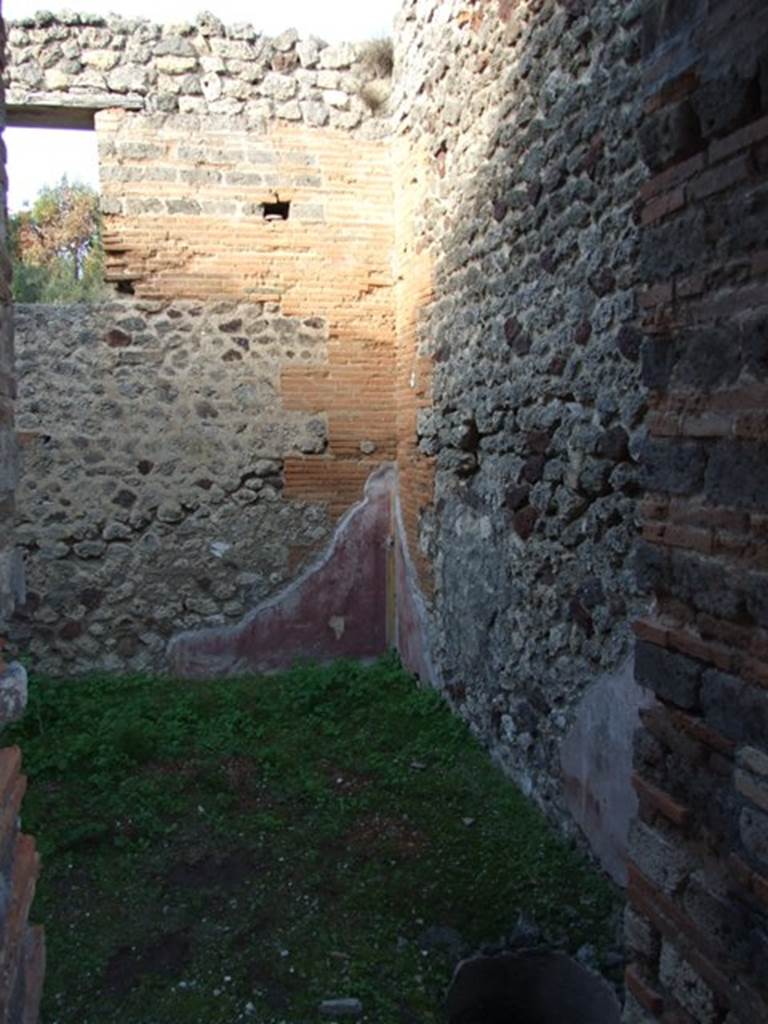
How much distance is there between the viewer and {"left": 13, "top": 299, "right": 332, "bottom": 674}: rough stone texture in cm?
598

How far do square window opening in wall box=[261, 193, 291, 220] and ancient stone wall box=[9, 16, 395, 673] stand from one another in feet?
0.06

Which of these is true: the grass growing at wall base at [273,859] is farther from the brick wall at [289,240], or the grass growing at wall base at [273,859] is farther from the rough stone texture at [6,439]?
the brick wall at [289,240]

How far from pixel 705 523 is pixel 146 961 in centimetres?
266

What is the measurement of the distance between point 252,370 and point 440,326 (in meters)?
1.58

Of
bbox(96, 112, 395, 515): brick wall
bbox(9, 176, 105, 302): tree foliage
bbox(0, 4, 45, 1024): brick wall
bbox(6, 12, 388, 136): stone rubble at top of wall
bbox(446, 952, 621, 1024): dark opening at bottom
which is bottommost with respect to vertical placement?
bbox(446, 952, 621, 1024): dark opening at bottom

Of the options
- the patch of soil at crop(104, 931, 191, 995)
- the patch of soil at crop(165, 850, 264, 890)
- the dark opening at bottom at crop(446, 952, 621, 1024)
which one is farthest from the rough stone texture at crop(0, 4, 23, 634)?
the dark opening at bottom at crop(446, 952, 621, 1024)

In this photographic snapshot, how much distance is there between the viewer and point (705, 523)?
183 centimetres

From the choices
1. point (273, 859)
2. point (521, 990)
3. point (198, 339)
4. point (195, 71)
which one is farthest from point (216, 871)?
point (195, 71)

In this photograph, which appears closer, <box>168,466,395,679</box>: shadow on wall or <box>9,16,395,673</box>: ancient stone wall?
<box>9,16,395,673</box>: ancient stone wall

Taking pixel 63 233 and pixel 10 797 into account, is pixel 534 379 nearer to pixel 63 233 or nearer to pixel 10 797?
pixel 10 797

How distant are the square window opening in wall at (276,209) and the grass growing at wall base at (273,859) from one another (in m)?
3.44

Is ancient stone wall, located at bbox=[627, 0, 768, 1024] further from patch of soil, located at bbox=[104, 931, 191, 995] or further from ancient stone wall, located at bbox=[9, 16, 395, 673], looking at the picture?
ancient stone wall, located at bbox=[9, 16, 395, 673]

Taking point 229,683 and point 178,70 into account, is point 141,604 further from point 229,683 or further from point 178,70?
point 178,70

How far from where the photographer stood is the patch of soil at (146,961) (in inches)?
121
